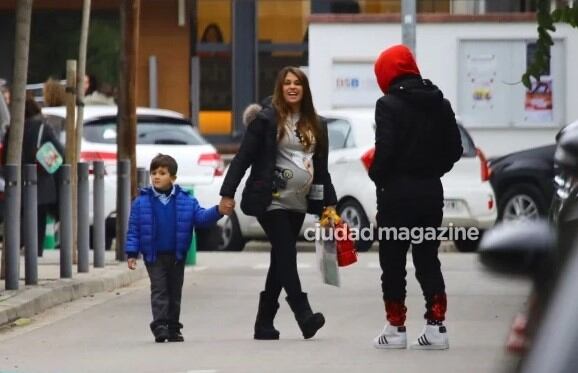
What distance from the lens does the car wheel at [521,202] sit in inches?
806

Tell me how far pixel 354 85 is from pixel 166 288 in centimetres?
1511

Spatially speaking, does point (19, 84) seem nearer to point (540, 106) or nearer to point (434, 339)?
point (434, 339)

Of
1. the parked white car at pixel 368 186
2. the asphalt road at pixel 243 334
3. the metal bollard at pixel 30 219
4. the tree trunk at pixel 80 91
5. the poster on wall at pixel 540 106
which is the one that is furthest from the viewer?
the poster on wall at pixel 540 106

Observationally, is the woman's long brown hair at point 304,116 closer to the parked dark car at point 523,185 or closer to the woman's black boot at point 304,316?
the woman's black boot at point 304,316

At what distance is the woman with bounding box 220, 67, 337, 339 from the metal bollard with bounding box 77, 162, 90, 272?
4974 millimetres

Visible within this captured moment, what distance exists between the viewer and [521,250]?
88.8 inches

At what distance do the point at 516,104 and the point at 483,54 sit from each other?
2.95ft

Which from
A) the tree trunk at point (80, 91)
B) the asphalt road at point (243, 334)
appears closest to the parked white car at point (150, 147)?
the tree trunk at point (80, 91)

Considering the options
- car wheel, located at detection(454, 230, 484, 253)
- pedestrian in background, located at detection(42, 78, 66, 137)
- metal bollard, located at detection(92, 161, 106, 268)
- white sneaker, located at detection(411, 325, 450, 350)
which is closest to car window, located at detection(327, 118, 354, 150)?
car wheel, located at detection(454, 230, 484, 253)

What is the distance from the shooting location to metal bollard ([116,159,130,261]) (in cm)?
1622

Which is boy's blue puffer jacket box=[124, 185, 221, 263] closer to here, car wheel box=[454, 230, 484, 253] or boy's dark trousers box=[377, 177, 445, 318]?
boy's dark trousers box=[377, 177, 445, 318]

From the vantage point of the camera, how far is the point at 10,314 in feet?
37.5

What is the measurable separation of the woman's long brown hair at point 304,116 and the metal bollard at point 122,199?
20.8 feet

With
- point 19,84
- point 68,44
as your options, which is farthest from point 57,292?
point 68,44
